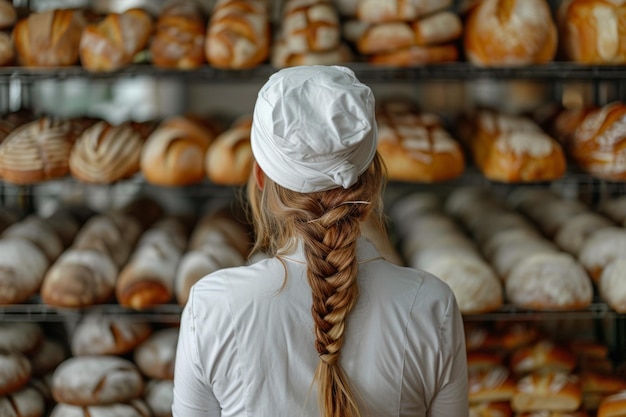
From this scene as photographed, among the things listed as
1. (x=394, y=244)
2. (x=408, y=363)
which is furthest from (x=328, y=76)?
(x=394, y=244)

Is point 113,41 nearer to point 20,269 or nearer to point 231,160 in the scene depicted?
point 231,160

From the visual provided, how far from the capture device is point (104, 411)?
1954mm

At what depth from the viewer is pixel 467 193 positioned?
2527mm

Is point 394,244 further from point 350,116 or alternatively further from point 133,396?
point 350,116

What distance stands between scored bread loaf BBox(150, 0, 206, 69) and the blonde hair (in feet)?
3.31

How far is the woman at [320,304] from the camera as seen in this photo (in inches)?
38.9

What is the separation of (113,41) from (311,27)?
0.54m

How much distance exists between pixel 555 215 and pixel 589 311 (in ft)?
1.32

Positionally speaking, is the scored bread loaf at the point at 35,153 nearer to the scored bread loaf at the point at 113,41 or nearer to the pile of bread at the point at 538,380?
the scored bread loaf at the point at 113,41

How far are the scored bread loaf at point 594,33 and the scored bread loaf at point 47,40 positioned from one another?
1.40 meters

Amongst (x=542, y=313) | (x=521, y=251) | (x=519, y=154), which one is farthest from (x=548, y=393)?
(x=519, y=154)

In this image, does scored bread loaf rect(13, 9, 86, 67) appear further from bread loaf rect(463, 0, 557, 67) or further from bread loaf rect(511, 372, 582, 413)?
bread loaf rect(511, 372, 582, 413)

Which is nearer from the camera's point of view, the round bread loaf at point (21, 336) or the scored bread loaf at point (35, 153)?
the scored bread loaf at point (35, 153)

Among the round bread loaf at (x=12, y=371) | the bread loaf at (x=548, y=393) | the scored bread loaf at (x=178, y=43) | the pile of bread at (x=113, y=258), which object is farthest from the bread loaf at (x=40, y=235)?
the bread loaf at (x=548, y=393)
